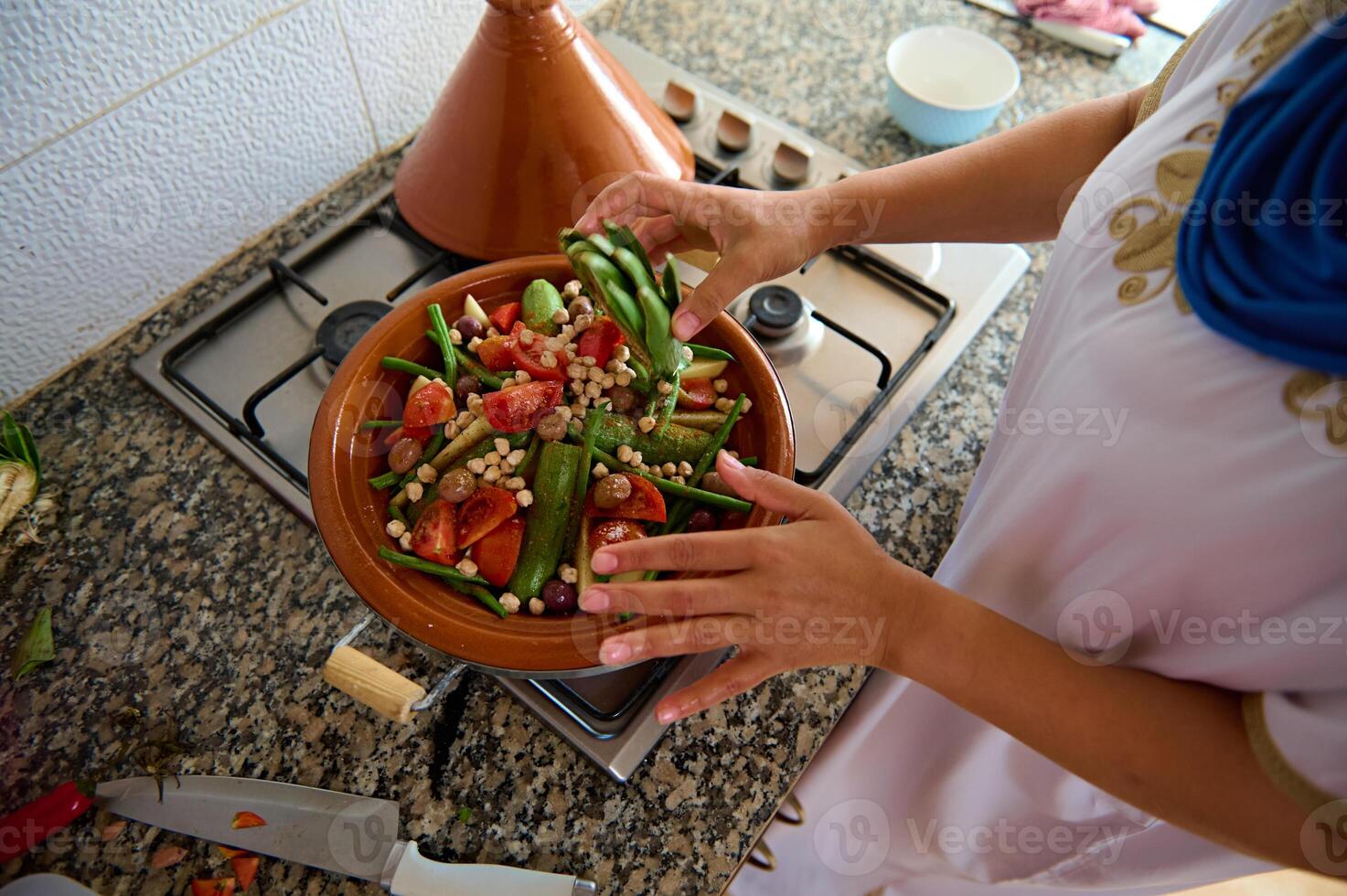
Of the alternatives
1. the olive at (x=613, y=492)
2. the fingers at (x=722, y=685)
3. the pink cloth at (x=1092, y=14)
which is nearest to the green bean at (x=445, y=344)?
the olive at (x=613, y=492)

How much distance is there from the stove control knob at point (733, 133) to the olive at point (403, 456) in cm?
76

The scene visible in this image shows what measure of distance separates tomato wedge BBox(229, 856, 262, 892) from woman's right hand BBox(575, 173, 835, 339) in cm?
66

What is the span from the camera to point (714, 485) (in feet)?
2.77

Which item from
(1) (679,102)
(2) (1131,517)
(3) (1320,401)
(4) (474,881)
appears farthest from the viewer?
(1) (679,102)

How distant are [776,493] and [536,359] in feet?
Answer: 1.06

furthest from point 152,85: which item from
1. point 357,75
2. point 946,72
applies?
point 946,72

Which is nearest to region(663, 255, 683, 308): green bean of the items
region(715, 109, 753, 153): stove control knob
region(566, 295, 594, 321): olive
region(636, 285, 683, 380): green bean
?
region(636, 285, 683, 380): green bean

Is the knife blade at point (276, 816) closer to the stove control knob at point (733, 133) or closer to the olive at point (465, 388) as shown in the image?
the olive at point (465, 388)

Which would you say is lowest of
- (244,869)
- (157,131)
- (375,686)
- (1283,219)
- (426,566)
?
(244,869)

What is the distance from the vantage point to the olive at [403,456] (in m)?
0.82

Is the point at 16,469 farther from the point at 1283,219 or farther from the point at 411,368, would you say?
the point at 1283,219

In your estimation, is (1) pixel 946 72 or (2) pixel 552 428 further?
(1) pixel 946 72

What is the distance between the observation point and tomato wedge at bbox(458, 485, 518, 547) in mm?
779

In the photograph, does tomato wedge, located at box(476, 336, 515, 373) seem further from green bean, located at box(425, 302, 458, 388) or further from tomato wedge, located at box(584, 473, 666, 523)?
tomato wedge, located at box(584, 473, 666, 523)
